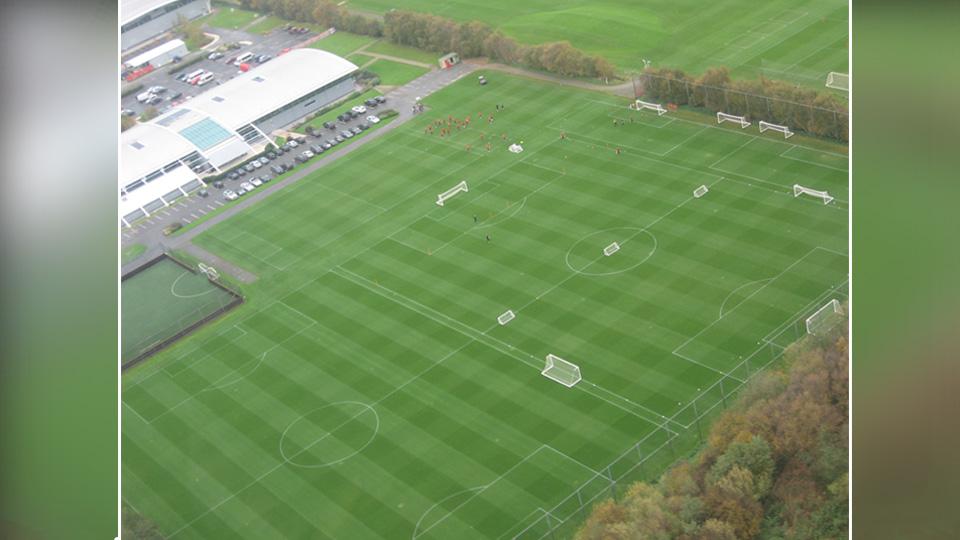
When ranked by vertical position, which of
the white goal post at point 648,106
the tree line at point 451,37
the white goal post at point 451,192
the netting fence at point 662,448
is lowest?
the netting fence at point 662,448

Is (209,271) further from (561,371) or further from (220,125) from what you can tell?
(561,371)

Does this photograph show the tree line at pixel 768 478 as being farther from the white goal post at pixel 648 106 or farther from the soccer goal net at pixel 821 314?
the white goal post at pixel 648 106

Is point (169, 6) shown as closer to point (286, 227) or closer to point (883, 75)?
point (286, 227)

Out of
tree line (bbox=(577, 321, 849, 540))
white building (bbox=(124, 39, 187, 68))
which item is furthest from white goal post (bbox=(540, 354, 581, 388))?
white building (bbox=(124, 39, 187, 68))

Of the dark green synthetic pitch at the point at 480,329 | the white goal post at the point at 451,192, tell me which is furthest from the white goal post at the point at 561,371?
the white goal post at the point at 451,192

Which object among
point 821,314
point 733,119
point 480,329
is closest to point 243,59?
point 733,119
